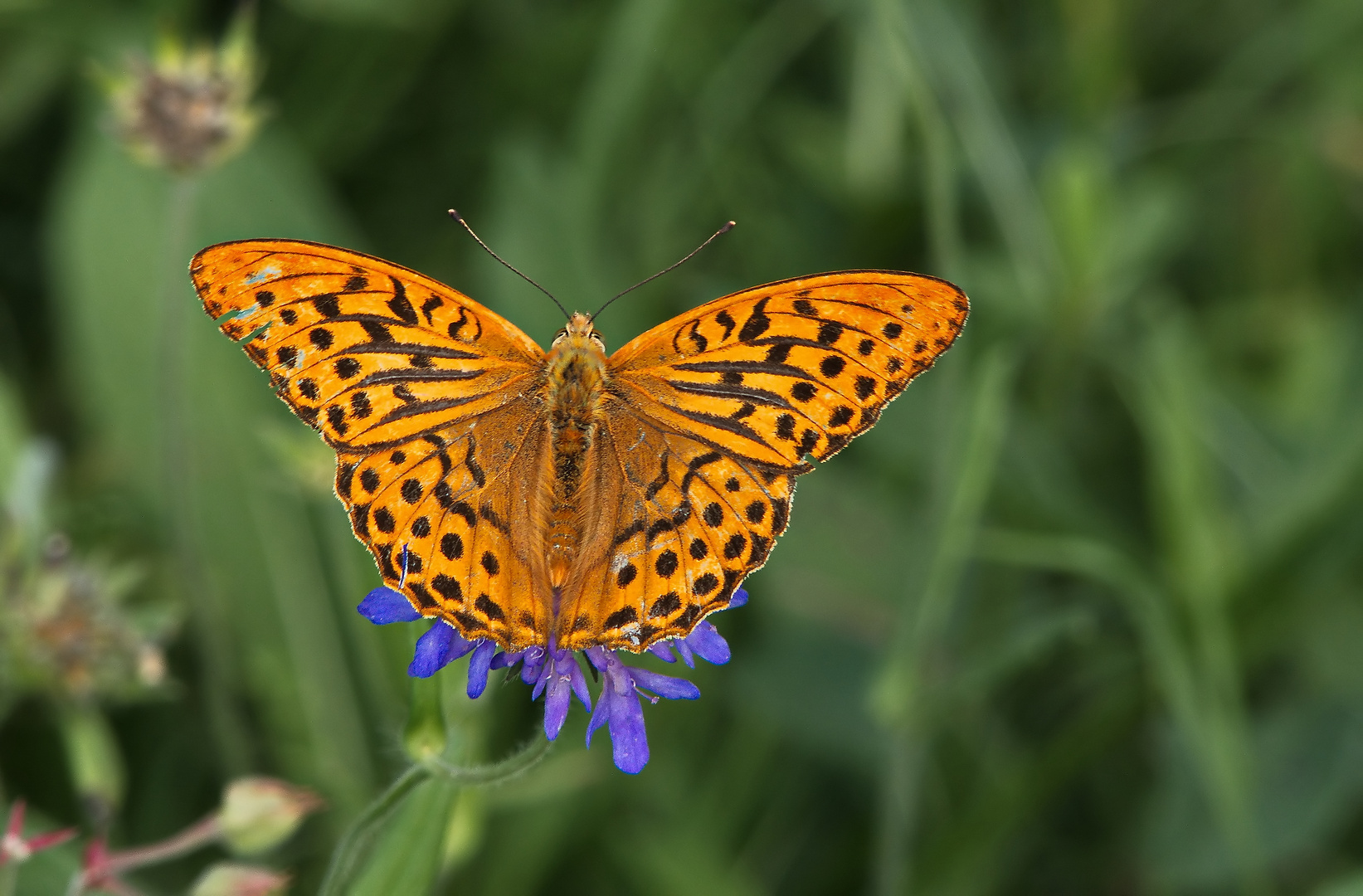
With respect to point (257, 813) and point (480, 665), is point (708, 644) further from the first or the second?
point (257, 813)

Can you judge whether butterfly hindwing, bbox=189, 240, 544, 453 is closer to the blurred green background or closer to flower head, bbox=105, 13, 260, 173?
the blurred green background

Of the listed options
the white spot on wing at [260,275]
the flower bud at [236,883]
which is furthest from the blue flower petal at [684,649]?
the white spot on wing at [260,275]

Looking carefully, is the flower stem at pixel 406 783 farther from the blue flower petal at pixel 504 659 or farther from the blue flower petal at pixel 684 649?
the blue flower petal at pixel 684 649

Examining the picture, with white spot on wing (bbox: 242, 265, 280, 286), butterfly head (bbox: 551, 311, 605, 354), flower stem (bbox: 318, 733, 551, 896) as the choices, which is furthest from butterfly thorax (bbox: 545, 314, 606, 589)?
white spot on wing (bbox: 242, 265, 280, 286)

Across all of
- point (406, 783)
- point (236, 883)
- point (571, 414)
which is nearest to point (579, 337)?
point (571, 414)

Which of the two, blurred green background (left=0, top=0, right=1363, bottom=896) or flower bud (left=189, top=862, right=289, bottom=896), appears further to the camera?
blurred green background (left=0, top=0, right=1363, bottom=896)

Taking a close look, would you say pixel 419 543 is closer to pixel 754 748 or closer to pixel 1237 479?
pixel 754 748
